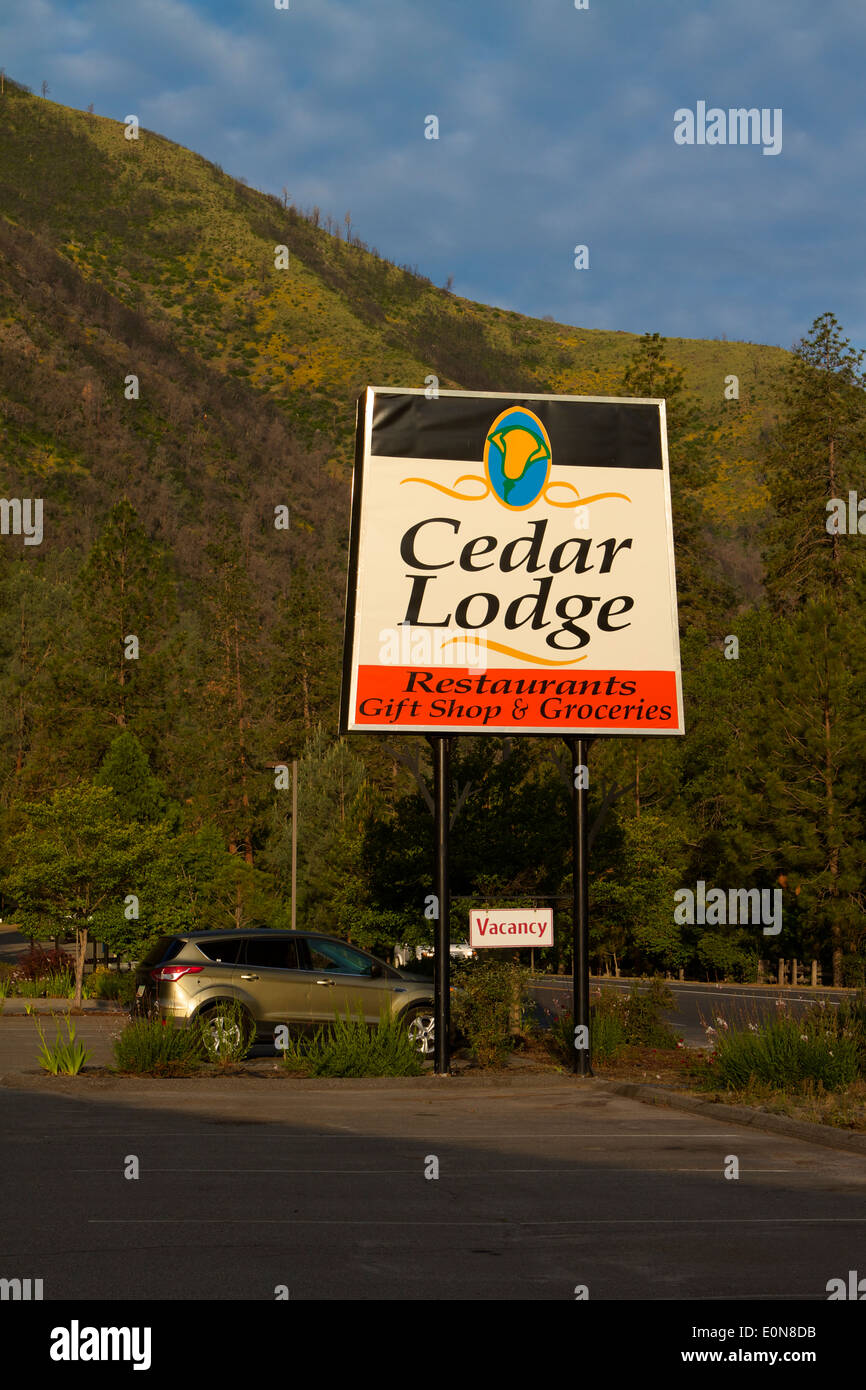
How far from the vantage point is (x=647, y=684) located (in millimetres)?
18516

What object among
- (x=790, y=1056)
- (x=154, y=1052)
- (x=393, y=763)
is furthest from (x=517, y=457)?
(x=393, y=763)

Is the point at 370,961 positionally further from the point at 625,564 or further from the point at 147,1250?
the point at 147,1250

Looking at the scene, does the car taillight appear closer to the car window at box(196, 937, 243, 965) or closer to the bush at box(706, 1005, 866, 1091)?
the car window at box(196, 937, 243, 965)

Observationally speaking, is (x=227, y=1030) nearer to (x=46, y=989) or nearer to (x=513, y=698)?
(x=513, y=698)

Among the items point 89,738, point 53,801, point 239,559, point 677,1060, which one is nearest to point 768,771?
point 53,801

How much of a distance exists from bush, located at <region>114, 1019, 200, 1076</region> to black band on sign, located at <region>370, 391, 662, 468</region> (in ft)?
23.7

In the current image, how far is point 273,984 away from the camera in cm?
1891

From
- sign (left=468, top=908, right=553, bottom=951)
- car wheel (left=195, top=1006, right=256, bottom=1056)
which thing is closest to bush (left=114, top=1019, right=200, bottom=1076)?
car wheel (left=195, top=1006, right=256, bottom=1056)

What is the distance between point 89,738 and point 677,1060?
5825 centimetres

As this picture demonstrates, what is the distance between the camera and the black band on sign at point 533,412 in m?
18.3

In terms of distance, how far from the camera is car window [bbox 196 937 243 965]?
18.8m

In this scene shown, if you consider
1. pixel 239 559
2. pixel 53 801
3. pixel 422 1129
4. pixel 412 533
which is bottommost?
pixel 422 1129

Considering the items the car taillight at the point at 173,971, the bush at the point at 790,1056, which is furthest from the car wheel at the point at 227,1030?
the bush at the point at 790,1056

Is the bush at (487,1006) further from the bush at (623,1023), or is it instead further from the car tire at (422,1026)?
the bush at (623,1023)
